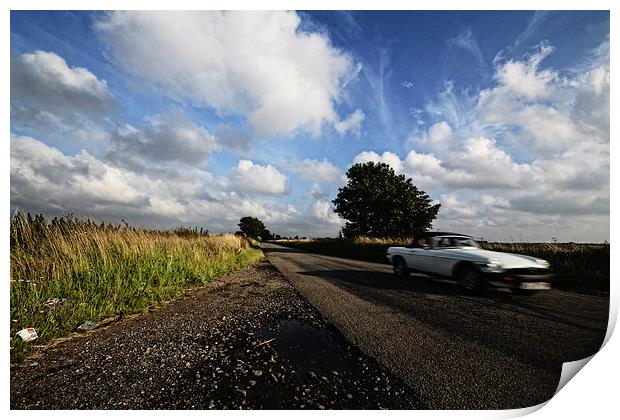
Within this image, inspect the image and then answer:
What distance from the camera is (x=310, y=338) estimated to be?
369cm

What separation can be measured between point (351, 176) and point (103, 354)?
101 feet

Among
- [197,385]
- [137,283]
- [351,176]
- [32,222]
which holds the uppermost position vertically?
[351,176]

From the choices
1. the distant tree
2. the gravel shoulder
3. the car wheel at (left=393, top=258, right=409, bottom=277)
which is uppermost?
the distant tree

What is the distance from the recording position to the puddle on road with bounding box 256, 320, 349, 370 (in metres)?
2.99

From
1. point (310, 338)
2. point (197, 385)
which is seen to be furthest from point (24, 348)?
point (310, 338)

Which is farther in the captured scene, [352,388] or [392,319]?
[392,319]

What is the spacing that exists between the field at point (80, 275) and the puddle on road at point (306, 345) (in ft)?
8.16

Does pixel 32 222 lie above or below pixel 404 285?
above

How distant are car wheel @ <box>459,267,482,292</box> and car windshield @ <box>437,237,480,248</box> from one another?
104cm

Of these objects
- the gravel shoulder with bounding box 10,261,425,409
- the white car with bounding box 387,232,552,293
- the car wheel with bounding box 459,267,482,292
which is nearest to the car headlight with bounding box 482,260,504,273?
the white car with bounding box 387,232,552,293

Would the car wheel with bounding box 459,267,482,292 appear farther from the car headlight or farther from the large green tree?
the large green tree

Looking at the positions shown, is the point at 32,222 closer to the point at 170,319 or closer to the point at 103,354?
the point at 170,319

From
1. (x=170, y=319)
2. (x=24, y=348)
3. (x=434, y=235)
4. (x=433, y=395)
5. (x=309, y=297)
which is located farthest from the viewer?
(x=434, y=235)

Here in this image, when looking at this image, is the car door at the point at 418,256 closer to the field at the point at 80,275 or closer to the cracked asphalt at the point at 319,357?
the cracked asphalt at the point at 319,357
